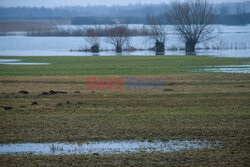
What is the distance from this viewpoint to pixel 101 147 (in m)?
9.69

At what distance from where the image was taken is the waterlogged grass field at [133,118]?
8766mm

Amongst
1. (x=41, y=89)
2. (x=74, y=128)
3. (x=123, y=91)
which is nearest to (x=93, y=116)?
(x=74, y=128)

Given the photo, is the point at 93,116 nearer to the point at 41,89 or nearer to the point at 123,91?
the point at 123,91

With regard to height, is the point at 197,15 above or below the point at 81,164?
above

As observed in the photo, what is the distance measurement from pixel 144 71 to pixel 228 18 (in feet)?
390

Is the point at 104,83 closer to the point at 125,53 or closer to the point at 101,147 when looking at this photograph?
the point at 101,147

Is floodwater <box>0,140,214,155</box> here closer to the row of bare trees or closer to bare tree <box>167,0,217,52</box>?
the row of bare trees

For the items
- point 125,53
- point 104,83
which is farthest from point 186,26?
point 104,83

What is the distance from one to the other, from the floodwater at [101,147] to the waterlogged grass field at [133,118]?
1.10ft

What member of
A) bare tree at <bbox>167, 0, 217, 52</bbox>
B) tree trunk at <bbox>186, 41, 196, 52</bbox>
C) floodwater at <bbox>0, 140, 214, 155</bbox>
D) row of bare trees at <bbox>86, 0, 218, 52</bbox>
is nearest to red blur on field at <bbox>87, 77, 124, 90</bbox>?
floodwater at <bbox>0, 140, 214, 155</bbox>

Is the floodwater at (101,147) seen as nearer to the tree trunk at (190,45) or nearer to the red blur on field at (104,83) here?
the red blur on field at (104,83)

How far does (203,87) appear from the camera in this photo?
20.8 metres

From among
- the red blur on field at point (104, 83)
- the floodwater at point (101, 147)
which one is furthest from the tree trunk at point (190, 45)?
the floodwater at point (101, 147)

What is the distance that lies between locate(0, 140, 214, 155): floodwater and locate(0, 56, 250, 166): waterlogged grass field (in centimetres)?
34
